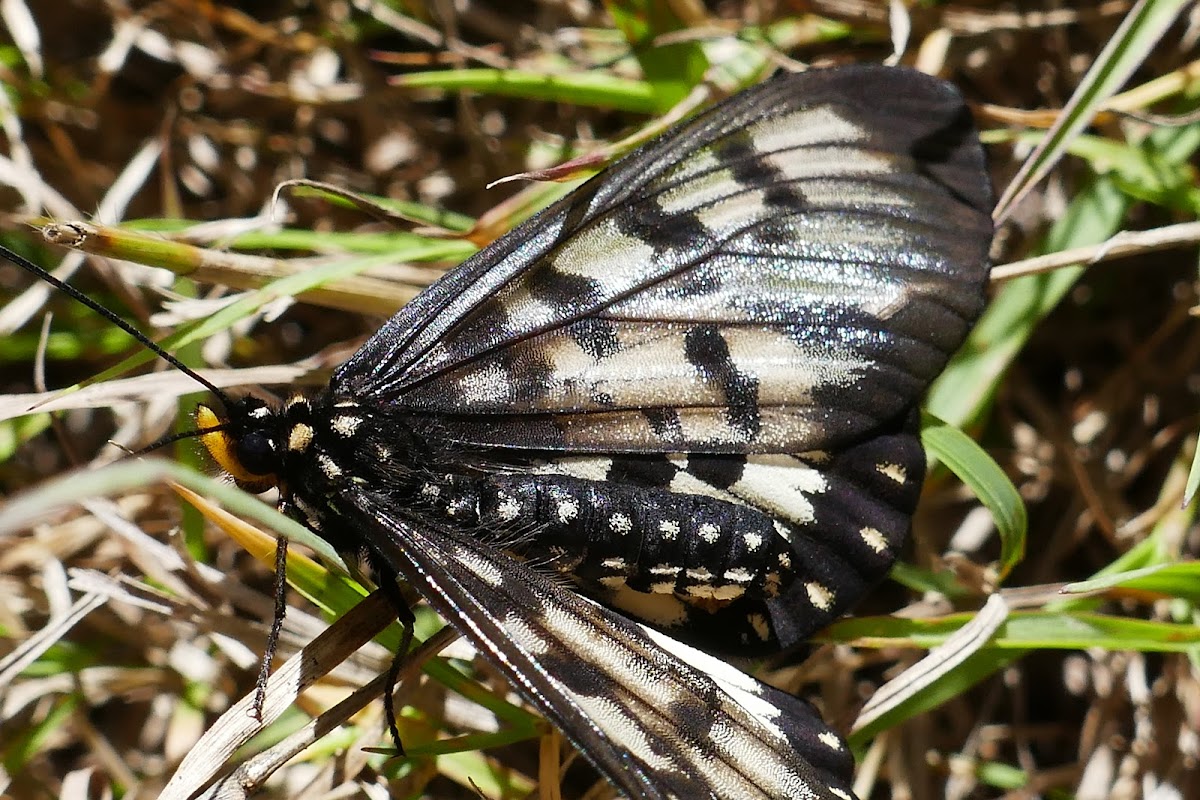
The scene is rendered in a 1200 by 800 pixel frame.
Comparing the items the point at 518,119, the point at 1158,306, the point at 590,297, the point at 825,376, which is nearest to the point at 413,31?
the point at 518,119

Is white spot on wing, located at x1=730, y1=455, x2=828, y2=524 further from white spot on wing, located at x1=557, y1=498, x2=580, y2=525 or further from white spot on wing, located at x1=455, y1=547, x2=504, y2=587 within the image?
white spot on wing, located at x1=455, y1=547, x2=504, y2=587

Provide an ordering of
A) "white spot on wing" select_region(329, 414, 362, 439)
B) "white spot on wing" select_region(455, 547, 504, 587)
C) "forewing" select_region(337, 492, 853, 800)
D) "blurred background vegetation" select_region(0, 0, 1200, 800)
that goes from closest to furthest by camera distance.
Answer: "forewing" select_region(337, 492, 853, 800), "white spot on wing" select_region(455, 547, 504, 587), "white spot on wing" select_region(329, 414, 362, 439), "blurred background vegetation" select_region(0, 0, 1200, 800)

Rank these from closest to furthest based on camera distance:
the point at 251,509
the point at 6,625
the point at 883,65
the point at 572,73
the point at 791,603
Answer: the point at 251,509 < the point at 791,603 < the point at 883,65 < the point at 6,625 < the point at 572,73

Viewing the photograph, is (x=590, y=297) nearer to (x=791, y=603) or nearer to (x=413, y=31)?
(x=791, y=603)

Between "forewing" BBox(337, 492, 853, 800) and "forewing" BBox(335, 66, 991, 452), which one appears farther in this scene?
"forewing" BBox(335, 66, 991, 452)

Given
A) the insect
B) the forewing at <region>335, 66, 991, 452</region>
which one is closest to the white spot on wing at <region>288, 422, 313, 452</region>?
the insect

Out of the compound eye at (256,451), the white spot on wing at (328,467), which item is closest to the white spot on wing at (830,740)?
the white spot on wing at (328,467)

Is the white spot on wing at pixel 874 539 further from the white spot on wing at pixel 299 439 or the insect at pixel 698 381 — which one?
the white spot on wing at pixel 299 439
